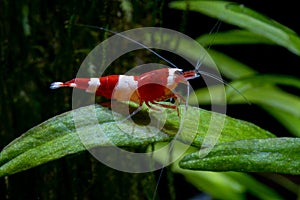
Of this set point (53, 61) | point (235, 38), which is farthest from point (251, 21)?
point (53, 61)

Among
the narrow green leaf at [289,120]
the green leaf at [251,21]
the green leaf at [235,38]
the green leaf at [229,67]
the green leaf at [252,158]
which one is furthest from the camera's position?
the green leaf at [229,67]

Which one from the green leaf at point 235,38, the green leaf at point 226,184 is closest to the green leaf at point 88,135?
the green leaf at point 226,184

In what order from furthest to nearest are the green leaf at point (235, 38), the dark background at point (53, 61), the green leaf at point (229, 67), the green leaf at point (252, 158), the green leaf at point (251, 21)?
the green leaf at point (229, 67)
the green leaf at point (235, 38)
the dark background at point (53, 61)
the green leaf at point (251, 21)
the green leaf at point (252, 158)

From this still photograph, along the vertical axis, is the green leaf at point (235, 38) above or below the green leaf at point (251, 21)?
below

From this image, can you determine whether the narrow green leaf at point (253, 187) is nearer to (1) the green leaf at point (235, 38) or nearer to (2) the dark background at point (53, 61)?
(2) the dark background at point (53, 61)

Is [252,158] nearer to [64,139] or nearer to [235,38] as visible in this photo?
[64,139]

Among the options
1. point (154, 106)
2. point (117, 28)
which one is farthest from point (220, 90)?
point (154, 106)

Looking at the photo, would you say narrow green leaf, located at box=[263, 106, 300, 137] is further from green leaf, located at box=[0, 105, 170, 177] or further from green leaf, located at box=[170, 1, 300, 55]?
green leaf, located at box=[0, 105, 170, 177]
